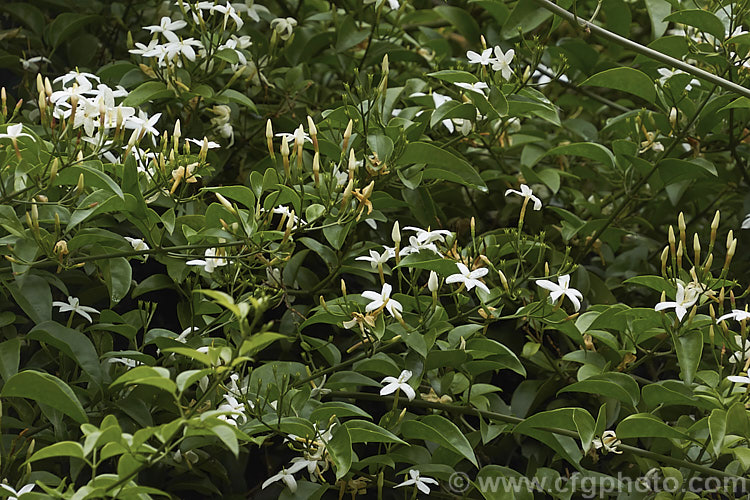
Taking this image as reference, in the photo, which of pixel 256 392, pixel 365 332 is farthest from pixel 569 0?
pixel 256 392

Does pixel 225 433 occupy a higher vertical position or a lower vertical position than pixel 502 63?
lower

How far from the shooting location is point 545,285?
771 millimetres

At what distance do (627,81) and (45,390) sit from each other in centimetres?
71

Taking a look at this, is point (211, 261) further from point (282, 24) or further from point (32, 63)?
point (32, 63)

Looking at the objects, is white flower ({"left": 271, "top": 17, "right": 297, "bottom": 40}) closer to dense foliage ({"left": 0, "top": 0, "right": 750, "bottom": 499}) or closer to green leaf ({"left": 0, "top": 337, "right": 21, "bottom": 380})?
dense foliage ({"left": 0, "top": 0, "right": 750, "bottom": 499})

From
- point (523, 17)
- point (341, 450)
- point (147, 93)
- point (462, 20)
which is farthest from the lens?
point (462, 20)

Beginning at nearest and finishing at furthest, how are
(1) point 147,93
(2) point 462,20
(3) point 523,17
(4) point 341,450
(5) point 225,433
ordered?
(5) point 225,433, (4) point 341,450, (1) point 147,93, (3) point 523,17, (2) point 462,20

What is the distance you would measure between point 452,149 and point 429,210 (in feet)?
0.31

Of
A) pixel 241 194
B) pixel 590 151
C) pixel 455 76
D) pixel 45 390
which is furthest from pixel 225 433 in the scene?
pixel 590 151

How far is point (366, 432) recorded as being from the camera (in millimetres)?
A: 710

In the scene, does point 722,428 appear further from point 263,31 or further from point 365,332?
point 263,31

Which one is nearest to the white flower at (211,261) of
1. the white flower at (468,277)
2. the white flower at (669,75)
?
the white flower at (468,277)

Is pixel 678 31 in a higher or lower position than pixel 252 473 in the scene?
higher

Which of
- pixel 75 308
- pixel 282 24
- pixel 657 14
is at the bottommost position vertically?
pixel 75 308
